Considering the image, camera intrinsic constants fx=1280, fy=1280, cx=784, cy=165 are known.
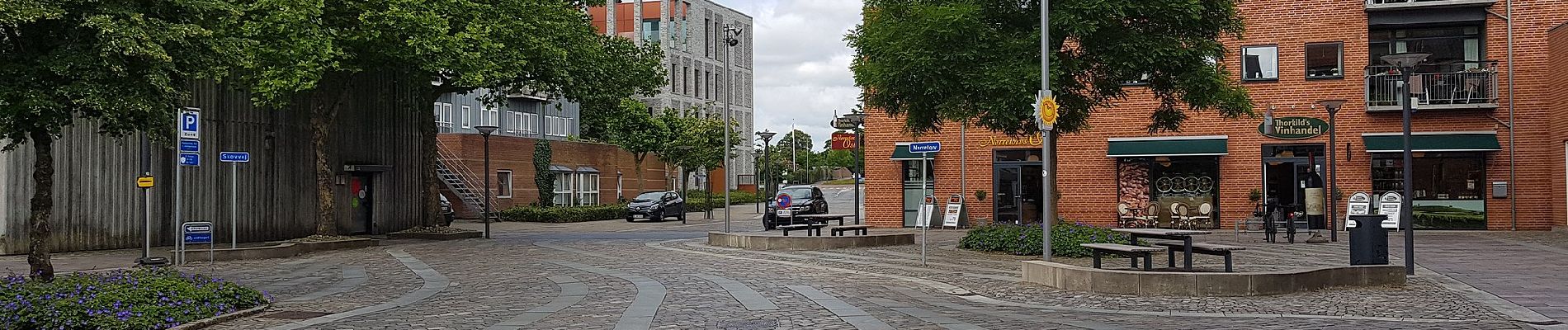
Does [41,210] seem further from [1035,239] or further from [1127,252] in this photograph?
[1035,239]


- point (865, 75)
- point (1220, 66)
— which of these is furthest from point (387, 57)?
point (1220, 66)

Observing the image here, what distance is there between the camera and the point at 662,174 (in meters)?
68.7

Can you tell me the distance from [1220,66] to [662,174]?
163ft

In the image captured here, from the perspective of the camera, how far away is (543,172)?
52375mm

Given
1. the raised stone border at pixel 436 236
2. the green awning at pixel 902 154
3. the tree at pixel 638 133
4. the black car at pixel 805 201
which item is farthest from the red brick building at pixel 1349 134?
the tree at pixel 638 133

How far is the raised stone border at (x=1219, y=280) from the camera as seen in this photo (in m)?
12.8

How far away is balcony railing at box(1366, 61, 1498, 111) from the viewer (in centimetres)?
2934

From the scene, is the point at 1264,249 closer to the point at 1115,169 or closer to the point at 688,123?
the point at 1115,169

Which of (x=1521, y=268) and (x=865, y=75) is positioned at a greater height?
(x=865, y=75)

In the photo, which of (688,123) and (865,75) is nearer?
(865,75)

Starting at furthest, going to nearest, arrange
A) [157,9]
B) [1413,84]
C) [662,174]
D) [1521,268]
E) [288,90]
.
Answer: [662,174], [1413,84], [288,90], [1521,268], [157,9]

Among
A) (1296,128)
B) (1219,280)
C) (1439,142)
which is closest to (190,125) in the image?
(1219,280)

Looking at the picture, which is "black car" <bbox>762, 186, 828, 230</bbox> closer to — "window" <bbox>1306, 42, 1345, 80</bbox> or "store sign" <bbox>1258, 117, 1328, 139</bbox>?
"store sign" <bbox>1258, 117, 1328, 139</bbox>

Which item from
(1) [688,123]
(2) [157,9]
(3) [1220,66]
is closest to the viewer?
(2) [157,9]
